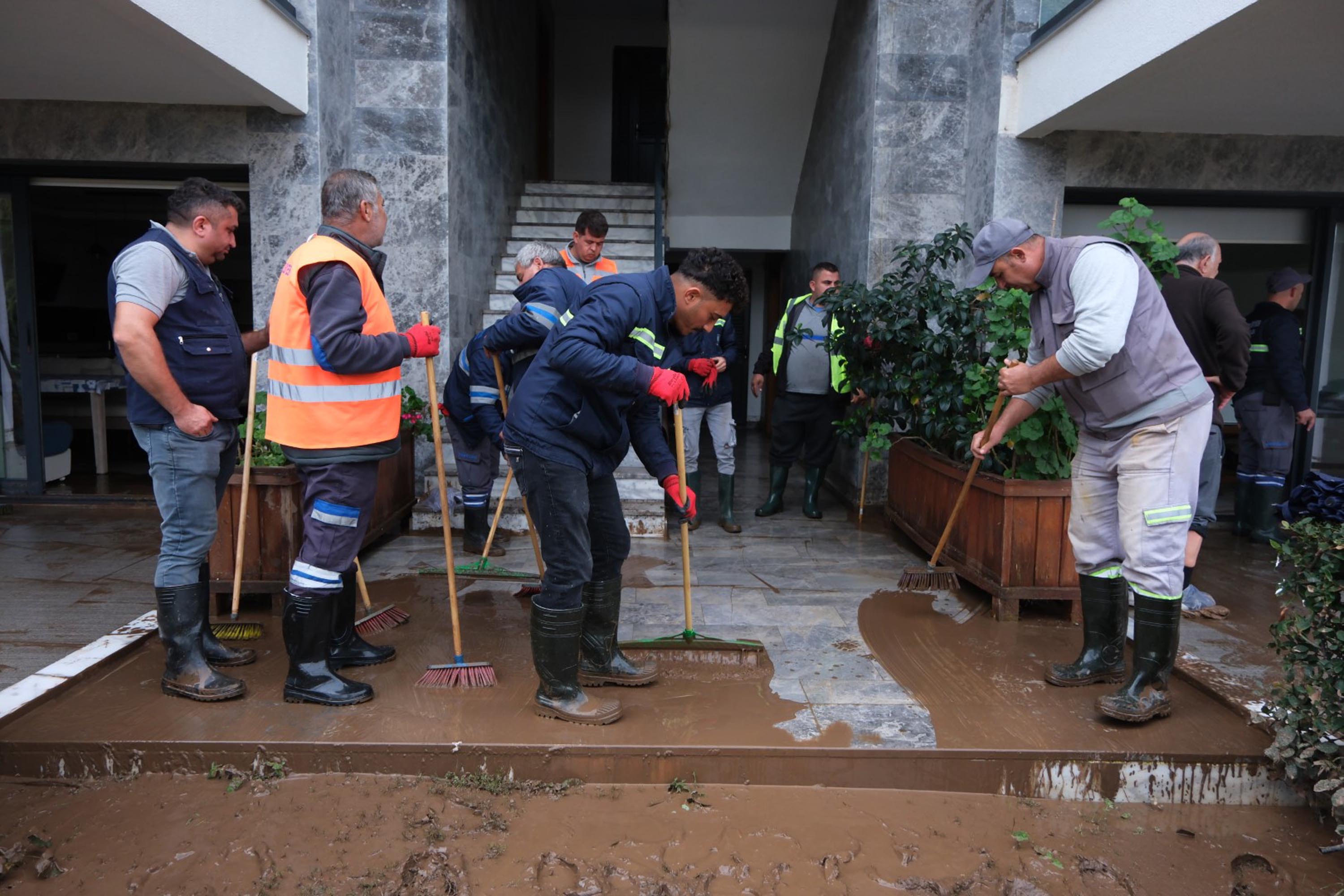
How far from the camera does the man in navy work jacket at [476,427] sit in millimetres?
4570

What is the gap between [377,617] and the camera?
12.5ft

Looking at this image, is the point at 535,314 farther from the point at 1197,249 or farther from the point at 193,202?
the point at 1197,249

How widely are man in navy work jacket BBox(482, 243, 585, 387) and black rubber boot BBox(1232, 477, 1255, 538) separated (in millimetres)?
4460

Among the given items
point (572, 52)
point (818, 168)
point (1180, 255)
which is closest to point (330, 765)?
point (1180, 255)

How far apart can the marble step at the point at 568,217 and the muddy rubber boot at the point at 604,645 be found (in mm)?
5693

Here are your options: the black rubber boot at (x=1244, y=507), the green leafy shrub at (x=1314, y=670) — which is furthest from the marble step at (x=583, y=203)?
the green leafy shrub at (x=1314, y=670)

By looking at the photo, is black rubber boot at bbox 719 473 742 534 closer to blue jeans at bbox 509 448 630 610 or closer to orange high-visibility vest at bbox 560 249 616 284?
orange high-visibility vest at bbox 560 249 616 284

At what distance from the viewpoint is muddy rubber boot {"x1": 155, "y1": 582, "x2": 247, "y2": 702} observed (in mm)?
3088

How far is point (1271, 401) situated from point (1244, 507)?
2.41 ft

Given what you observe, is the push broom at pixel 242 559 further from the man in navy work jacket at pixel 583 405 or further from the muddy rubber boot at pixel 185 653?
the man in navy work jacket at pixel 583 405

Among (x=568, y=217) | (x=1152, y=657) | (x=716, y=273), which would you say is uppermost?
(x=568, y=217)

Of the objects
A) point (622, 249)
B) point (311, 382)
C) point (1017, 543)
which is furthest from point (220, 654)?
point (622, 249)

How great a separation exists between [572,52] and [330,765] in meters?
10.4

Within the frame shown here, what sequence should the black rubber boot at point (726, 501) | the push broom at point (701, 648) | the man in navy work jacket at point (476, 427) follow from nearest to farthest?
the push broom at point (701, 648)
the man in navy work jacket at point (476, 427)
the black rubber boot at point (726, 501)
